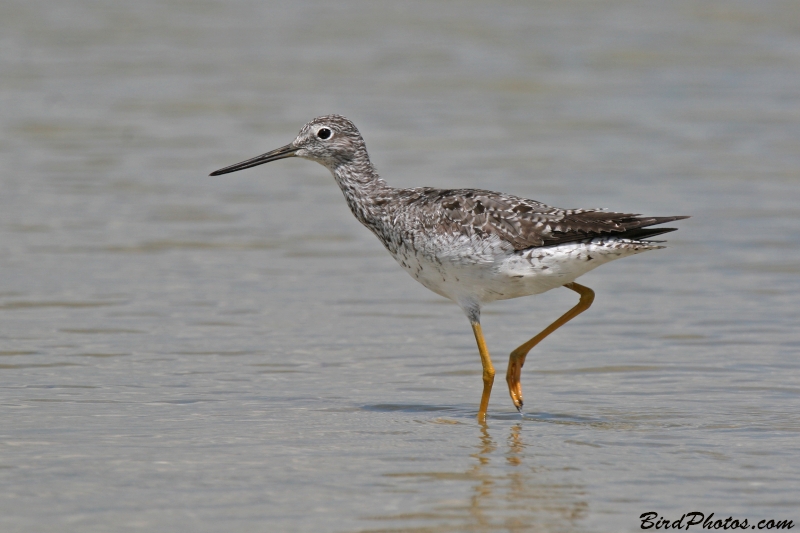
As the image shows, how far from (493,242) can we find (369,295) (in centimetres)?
336

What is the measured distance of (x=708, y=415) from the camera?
8156mm

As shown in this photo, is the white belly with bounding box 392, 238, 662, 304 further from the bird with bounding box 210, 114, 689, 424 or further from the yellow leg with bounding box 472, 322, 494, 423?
the yellow leg with bounding box 472, 322, 494, 423

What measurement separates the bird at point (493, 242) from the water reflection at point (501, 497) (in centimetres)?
107

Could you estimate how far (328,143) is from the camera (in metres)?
9.46

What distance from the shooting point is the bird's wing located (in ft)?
26.7

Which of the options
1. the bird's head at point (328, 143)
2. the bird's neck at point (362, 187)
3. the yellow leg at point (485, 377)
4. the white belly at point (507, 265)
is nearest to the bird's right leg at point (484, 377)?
the yellow leg at point (485, 377)

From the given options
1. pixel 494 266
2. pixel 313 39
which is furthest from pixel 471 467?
pixel 313 39

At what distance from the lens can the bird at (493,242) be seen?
8141mm

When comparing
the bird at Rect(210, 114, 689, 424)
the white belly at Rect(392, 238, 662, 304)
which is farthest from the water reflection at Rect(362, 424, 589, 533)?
the white belly at Rect(392, 238, 662, 304)

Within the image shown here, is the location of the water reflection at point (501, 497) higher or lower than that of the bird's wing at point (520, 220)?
lower

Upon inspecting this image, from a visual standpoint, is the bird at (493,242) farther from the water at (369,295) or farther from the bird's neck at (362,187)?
the water at (369,295)

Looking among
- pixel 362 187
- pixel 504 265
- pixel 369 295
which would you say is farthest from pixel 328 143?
pixel 369 295

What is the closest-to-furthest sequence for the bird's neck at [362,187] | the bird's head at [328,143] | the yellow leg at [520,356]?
the yellow leg at [520,356], the bird's neck at [362,187], the bird's head at [328,143]

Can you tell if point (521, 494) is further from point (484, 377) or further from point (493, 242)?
point (493, 242)
